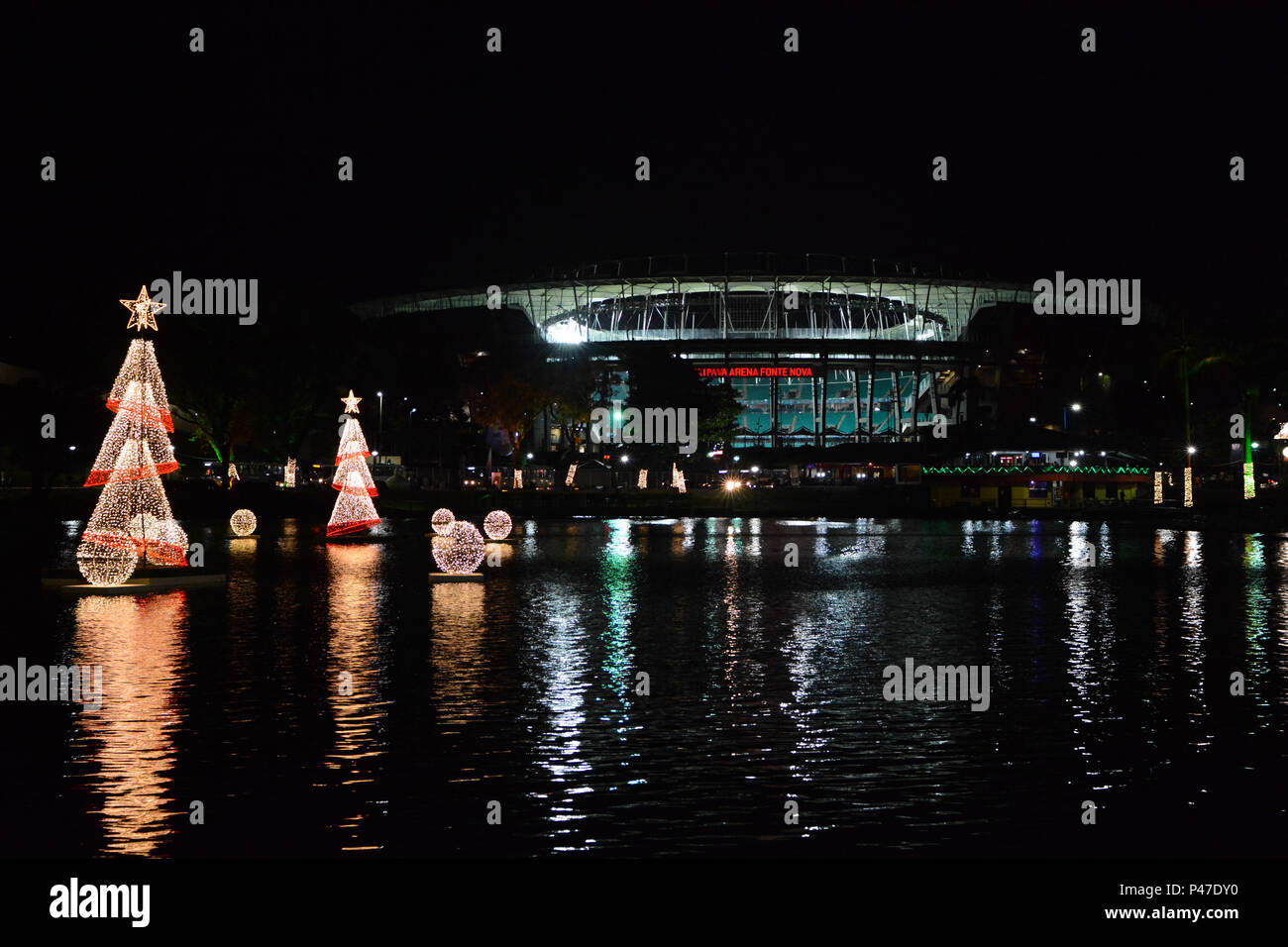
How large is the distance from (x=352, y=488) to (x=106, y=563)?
704 inches

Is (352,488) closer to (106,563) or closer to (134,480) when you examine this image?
(134,480)

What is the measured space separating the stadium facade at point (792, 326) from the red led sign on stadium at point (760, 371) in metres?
0.21

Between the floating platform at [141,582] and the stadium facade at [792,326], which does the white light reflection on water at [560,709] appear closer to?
the floating platform at [141,582]

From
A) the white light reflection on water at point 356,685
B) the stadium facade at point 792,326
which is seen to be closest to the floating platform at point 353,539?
the white light reflection on water at point 356,685

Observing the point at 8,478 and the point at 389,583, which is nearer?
the point at 389,583

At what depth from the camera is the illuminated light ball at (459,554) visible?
1120 inches

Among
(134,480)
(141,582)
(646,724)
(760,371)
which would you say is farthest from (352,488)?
(760,371)

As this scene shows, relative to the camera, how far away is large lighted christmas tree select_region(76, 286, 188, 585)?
2567 cm

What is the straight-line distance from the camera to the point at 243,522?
4359 cm

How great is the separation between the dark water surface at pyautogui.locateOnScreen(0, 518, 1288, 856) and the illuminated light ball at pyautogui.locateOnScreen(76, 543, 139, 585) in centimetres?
110
